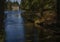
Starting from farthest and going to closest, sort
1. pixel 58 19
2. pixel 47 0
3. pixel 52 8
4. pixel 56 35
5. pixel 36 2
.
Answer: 1. pixel 36 2
2. pixel 47 0
3. pixel 52 8
4. pixel 58 19
5. pixel 56 35

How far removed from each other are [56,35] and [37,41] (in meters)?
3.06

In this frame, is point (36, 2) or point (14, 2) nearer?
point (36, 2)

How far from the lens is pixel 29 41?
1340 cm

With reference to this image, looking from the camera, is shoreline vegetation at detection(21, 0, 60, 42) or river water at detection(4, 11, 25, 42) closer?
river water at detection(4, 11, 25, 42)

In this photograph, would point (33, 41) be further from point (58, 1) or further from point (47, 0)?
point (47, 0)

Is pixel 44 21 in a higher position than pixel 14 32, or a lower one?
higher

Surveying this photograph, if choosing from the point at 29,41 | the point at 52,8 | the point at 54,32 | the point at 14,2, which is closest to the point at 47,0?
the point at 52,8

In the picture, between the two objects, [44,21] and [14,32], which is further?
[44,21]

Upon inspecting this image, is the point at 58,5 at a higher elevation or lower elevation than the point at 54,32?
higher

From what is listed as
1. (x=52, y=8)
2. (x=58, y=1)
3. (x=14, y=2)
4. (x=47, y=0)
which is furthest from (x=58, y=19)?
(x=14, y=2)

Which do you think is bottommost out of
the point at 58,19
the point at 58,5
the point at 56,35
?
the point at 56,35

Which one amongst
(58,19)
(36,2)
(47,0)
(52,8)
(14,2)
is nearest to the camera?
(58,19)

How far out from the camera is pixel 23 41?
43.7 ft

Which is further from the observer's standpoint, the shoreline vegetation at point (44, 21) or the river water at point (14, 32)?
the shoreline vegetation at point (44, 21)
